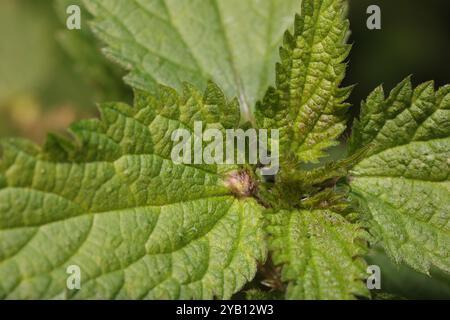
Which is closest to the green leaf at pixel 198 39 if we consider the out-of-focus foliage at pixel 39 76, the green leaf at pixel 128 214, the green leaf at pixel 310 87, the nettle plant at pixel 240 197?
the nettle plant at pixel 240 197

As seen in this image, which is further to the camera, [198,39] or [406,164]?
[198,39]

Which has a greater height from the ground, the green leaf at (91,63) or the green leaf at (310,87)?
the green leaf at (91,63)

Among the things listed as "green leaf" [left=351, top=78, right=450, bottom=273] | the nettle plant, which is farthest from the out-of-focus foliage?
"green leaf" [left=351, top=78, right=450, bottom=273]

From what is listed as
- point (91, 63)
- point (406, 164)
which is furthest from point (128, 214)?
point (91, 63)

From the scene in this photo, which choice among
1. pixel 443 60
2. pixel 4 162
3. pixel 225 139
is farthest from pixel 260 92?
pixel 443 60

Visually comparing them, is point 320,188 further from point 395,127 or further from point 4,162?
point 4,162

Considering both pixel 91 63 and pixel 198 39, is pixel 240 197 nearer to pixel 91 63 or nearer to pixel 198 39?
pixel 198 39

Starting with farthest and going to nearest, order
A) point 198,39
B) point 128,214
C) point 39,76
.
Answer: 1. point 39,76
2. point 198,39
3. point 128,214

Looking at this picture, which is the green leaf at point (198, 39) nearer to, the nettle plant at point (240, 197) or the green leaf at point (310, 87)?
the nettle plant at point (240, 197)
